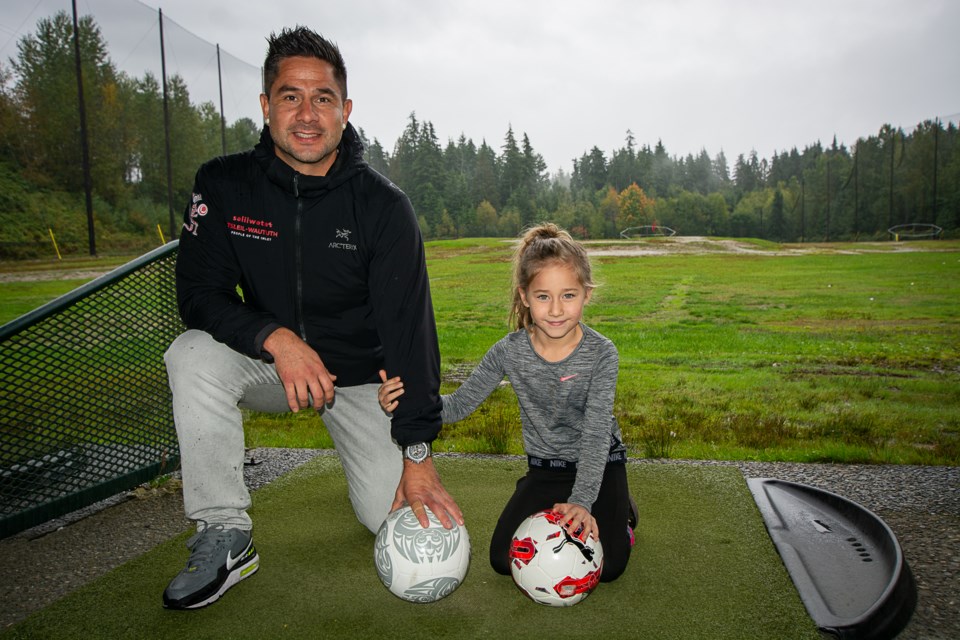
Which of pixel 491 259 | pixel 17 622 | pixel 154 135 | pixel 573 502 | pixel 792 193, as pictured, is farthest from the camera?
pixel 792 193

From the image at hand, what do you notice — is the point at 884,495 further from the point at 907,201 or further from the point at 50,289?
the point at 907,201

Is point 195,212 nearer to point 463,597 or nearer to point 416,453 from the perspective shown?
point 416,453

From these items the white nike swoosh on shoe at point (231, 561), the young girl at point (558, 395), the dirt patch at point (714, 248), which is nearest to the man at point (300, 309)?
the white nike swoosh on shoe at point (231, 561)

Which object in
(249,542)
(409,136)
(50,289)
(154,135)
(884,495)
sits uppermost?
(409,136)

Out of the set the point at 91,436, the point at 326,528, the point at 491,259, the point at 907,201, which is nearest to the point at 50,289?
the point at 91,436

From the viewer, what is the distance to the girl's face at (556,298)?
7.73ft

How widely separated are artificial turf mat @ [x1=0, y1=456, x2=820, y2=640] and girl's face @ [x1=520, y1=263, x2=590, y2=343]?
934mm

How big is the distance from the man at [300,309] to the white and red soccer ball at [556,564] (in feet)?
1.15

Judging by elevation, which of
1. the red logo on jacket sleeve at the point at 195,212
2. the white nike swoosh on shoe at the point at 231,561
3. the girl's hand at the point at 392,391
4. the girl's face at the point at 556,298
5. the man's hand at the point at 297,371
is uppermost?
the red logo on jacket sleeve at the point at 195,212

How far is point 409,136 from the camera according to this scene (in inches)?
1264

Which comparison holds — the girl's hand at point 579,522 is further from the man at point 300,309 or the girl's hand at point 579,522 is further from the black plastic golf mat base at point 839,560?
the black plastic golf mat base at point 839,560

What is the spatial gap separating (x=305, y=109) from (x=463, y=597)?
74.1 inches

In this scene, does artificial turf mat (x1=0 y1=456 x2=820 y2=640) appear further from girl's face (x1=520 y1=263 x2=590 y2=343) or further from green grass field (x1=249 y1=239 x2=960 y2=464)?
green grass field (x1=249 y1=239 x2=960 y2=464)

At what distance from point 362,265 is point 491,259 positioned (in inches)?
757
